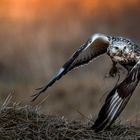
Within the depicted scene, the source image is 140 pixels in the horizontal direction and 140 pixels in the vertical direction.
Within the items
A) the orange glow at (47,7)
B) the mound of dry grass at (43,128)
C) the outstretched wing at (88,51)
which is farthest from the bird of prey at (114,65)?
the orange glow at (47,7)

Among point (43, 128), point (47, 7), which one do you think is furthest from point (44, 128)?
point (47, 7)

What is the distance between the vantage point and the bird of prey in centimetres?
774

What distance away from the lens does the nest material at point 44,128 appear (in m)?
7.33

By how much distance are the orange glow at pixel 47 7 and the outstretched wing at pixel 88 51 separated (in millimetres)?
9552

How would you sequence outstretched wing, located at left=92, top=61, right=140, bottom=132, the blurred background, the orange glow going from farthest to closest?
1. the orange glow
2. the blurred background
3. outstretched wing, located at left=92, top=61, right=140, bottom=132

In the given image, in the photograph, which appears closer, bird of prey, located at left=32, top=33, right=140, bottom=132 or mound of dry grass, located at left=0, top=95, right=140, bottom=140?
mound of dry grass, located at left=0, top=95, right=140, bottom=140

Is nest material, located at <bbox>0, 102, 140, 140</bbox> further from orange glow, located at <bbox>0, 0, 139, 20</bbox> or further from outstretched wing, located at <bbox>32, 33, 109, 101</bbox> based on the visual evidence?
orange glow, located at <bbox>0, 0, 139, 20</bbox>

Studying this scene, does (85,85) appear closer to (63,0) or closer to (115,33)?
(115,33)

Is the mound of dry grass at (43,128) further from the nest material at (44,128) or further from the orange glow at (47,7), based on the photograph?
the orange glow at (47,7)

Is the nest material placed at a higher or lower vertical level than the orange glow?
higher

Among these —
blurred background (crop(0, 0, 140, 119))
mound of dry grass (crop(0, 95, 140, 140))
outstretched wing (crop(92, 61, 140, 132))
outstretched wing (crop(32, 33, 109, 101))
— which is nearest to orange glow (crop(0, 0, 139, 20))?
blurred background (crop(0, 0, 140, 119))

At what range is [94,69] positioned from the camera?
55.7 feet

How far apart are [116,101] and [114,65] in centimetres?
85

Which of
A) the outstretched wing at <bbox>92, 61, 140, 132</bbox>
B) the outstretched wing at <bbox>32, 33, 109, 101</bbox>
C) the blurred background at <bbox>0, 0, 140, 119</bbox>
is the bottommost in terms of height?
the blurred background at <bbox>0, 0, 140, 119</bbox>
